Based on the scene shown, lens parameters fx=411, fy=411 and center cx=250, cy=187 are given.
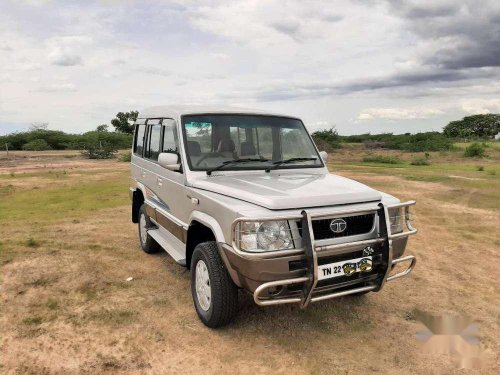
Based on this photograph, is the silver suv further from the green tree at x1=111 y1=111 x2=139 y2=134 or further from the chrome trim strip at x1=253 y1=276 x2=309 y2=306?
the green tree at x1=111 y1=111 x2=139 y2=134

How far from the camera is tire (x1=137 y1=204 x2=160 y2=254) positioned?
20.2ft

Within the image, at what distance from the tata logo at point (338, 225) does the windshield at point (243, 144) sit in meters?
1.33

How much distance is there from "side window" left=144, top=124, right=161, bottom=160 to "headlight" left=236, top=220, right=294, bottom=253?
2.55 meters

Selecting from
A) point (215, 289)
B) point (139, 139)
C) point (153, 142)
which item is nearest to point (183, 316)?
point (215, 289)

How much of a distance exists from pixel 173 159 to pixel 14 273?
288 centimetres

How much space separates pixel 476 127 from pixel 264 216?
67.2 metres

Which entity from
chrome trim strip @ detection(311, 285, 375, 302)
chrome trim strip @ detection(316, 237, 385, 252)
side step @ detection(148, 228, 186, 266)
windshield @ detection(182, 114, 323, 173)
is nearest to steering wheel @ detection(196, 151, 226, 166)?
windshield @ detection(182, 114, 323, 173)

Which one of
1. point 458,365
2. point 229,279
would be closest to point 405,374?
point 458,365

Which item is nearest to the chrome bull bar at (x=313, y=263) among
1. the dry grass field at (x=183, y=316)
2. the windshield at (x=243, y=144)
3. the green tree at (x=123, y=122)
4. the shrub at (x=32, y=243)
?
the dry grass field at (x=183, y=316)

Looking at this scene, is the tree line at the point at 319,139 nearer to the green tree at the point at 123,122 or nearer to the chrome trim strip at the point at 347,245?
the green tree at the point at 123,122

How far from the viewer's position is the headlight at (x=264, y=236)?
3287 mm

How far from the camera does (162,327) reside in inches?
157

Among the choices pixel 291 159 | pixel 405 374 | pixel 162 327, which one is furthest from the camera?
pixel 291 159

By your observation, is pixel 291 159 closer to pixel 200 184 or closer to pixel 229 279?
pixel 200 184
